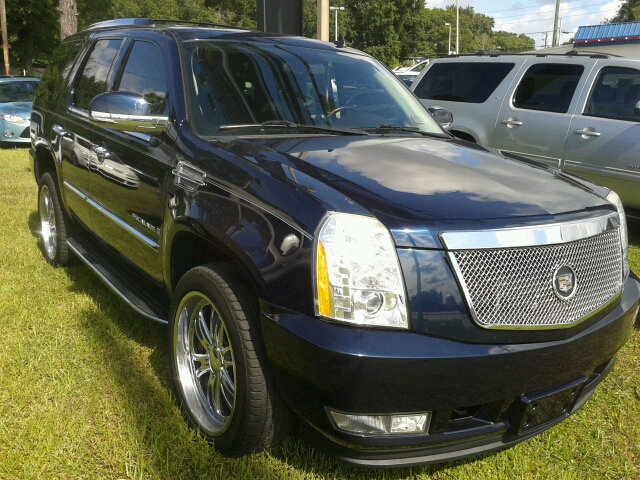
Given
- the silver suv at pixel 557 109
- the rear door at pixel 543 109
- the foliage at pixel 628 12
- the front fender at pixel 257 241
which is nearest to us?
the front fender at pixel 257 241

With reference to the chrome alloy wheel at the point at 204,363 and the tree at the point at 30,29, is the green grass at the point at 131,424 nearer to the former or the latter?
the chrome alloy wheel at the point at 204,363

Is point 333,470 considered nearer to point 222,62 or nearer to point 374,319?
point 374,319

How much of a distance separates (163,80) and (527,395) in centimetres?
241

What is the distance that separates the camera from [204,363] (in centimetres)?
296

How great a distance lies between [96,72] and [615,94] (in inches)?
208

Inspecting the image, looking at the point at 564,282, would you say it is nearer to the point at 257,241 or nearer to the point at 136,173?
the point at 257,241

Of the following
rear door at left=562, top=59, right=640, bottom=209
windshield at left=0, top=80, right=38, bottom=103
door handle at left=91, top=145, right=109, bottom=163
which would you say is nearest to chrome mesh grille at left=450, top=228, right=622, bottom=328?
door handle at left=91, top=145, right=109, bottom=163

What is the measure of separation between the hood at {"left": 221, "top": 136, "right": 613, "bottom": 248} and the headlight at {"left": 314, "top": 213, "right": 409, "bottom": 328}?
9cm

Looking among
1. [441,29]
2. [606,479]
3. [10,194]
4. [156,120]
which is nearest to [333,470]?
[606,479]

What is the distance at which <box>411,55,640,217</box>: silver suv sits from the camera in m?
6.53

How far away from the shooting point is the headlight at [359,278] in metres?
2.14

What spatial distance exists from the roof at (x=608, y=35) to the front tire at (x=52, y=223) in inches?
833

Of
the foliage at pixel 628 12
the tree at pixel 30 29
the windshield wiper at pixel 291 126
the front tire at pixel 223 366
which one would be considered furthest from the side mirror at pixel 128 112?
the foliage at pixel 628 12

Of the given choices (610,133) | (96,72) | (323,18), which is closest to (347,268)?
(96,72)
